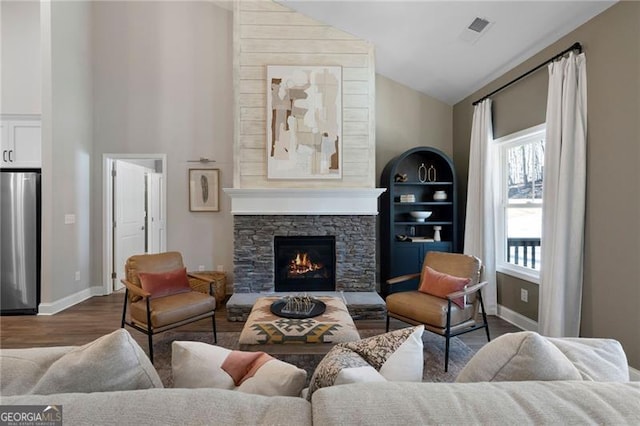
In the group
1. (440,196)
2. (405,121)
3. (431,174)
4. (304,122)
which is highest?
(405,121)

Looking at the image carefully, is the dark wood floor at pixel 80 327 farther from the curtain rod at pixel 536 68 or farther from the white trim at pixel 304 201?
the curtain rod at pixel 536 68

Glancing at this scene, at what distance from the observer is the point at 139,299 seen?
2947mm

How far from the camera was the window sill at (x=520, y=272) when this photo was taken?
3252mm

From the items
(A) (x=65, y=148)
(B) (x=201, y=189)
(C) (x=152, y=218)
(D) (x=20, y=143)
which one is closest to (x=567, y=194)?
(B) (x=201, y=189)

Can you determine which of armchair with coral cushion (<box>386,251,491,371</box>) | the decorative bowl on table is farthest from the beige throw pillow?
the decorative bowl on table

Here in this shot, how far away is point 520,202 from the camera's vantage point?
3.59 meters

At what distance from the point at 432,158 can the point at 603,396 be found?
4.27 meters

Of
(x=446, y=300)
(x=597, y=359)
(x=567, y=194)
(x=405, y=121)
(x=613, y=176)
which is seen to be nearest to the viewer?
(x=597, y=359)

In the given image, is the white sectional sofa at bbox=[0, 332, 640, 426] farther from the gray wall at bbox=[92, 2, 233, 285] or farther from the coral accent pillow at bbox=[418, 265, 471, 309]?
the gray wall at bbox=[92, 2, 233, 285]

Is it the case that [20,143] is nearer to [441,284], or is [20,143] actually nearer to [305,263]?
[305,263]

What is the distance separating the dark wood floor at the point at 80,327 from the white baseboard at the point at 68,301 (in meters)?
0.08

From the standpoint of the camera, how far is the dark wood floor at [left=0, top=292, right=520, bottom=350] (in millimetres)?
3090

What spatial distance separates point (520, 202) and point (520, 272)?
79cm

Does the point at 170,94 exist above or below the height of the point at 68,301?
above
